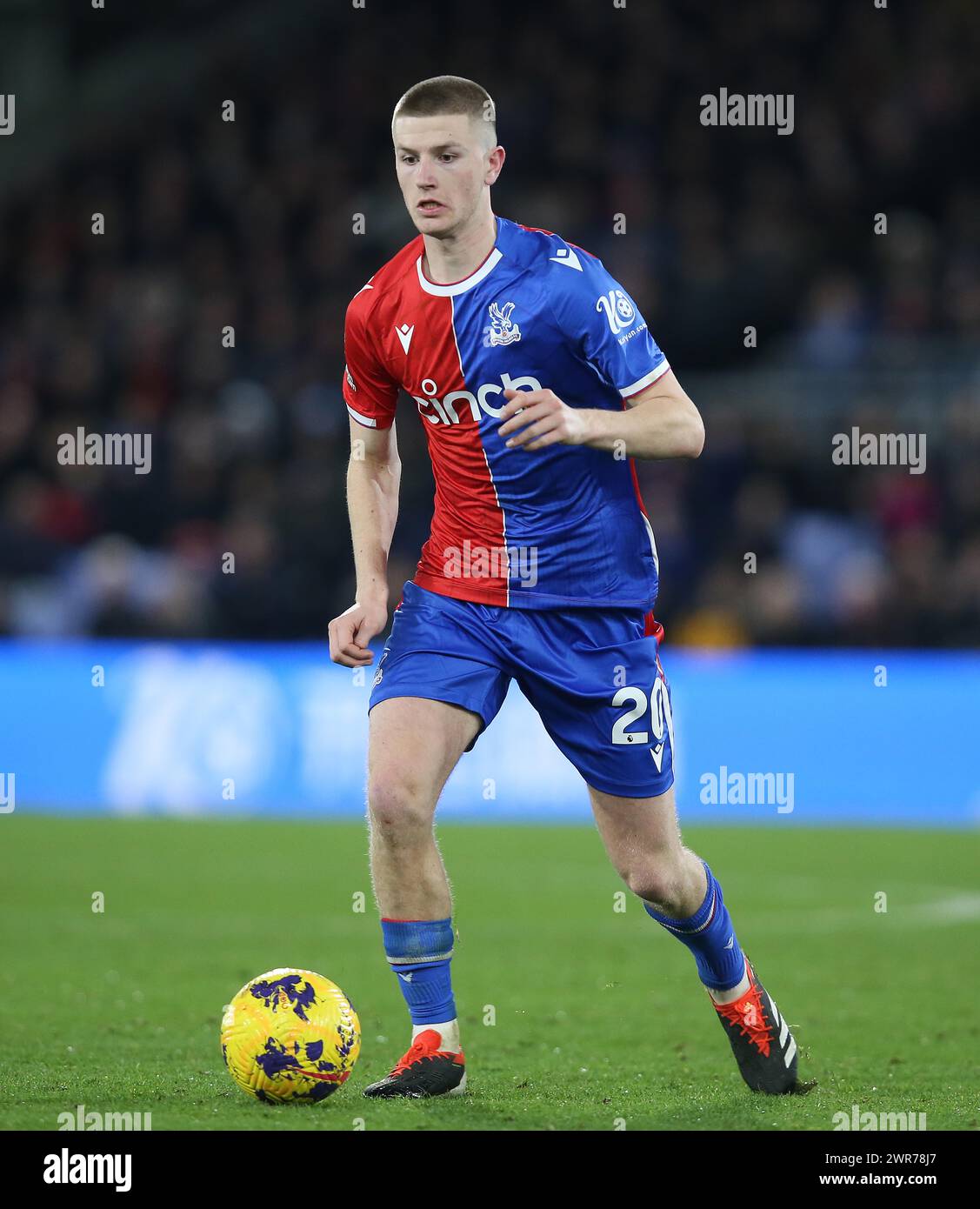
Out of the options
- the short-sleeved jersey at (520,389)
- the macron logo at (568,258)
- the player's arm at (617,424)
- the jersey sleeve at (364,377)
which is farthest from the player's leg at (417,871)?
the macron logo at (568,258)

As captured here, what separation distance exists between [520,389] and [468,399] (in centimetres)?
16

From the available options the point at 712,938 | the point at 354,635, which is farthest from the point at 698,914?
the point at 354,635

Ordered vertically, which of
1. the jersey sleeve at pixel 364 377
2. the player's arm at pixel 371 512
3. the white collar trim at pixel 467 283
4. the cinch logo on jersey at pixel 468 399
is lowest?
the player's arm at pixel 371 512

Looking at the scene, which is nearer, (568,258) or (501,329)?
(501,329)

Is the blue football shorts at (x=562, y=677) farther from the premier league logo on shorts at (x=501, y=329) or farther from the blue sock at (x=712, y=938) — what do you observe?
the premier league logo on shorts at (x=501, y=329)

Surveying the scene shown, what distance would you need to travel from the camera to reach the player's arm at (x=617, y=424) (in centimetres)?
454

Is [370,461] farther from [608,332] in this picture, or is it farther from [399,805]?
[399,805]

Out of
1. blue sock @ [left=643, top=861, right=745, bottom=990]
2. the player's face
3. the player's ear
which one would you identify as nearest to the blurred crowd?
blue sock @ [left=643, top=861, right=745, bottom=990]

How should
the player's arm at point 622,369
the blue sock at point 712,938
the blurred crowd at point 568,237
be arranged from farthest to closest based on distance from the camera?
the blurred crowd at point 568,237
the blue sock at point 712,938
the player's arm at point 622,369

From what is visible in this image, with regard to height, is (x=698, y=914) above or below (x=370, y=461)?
below

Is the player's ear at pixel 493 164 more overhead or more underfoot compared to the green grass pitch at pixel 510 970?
more overhead

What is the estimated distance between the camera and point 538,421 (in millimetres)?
4547

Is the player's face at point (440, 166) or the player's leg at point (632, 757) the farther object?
the player's leg at point (632, 757)

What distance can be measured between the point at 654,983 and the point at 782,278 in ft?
39.0
